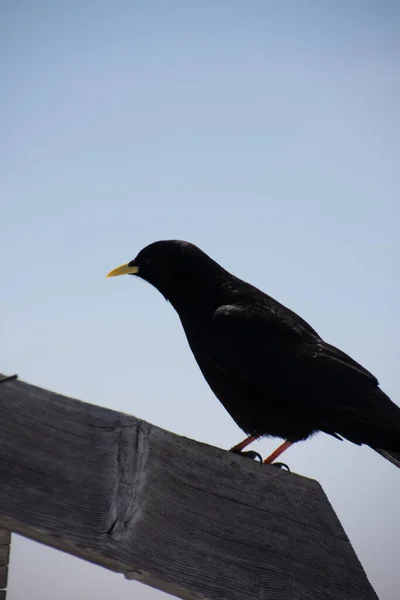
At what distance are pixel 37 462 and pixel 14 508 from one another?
15 cm

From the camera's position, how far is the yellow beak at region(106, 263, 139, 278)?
5.87m

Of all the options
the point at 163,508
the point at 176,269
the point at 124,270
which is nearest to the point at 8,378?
the point at 163,508

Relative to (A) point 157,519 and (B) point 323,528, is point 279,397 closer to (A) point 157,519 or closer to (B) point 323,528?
(B) point 323,528

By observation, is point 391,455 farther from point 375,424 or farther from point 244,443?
point 244,443

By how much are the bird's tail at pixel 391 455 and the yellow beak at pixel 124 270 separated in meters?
2.60

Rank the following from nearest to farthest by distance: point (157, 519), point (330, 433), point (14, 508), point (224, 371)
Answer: point (14, 508), point (157, 519), point (330, 433), point (224, 371)

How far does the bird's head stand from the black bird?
11 mm

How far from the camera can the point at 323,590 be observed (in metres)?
2.27

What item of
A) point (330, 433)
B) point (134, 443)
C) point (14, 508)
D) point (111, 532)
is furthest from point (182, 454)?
point (330, 433)

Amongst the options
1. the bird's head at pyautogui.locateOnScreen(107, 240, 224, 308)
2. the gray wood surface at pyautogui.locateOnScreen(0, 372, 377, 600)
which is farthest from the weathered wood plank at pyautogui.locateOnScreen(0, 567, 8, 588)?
the bird's head at pyautogui.locateOnScreen(107, 240, 224, 308)

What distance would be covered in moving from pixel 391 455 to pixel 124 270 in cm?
279

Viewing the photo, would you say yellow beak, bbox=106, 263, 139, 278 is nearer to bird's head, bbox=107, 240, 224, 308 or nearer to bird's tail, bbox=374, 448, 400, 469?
bird's head, bbox=107, 240, 224, 308

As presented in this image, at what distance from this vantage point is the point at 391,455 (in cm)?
396

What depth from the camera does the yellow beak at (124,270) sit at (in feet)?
19.2
